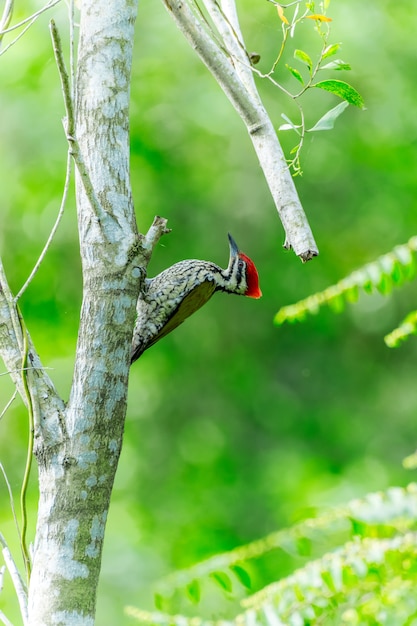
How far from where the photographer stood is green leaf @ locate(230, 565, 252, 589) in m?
1.34

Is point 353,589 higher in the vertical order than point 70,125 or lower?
lower

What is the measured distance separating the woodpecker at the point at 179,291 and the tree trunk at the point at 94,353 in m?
0.83

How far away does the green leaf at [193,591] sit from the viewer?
4.59 ft

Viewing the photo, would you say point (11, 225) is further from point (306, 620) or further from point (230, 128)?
point (306, 620)

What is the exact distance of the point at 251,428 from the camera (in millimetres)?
7145

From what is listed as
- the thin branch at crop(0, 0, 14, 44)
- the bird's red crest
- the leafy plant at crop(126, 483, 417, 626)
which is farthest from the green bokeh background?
the leafy plant at crop(126, 483, 417, 626)

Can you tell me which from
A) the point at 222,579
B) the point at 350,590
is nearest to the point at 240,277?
the point at 222,579

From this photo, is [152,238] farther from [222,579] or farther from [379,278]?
[222,579]

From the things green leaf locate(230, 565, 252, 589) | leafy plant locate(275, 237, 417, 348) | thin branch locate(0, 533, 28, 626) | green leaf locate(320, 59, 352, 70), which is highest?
green leaf locate(320, 59, 352, 70)

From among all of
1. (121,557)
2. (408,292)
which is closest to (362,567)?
(121,557)

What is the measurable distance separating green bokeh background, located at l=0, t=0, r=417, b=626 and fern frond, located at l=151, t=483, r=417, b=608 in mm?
4327

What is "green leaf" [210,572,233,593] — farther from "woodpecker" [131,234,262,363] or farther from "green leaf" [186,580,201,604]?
"woodpecker" [131,234,262,363]

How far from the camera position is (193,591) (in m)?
1.40

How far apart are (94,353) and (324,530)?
82cm
